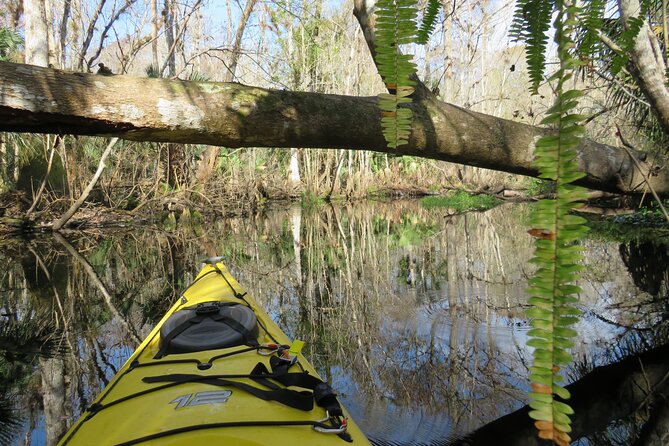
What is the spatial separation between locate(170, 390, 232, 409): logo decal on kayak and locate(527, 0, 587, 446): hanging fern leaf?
5.26 ft

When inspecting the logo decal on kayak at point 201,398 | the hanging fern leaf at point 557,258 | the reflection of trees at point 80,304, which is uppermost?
the hanging fern leaf at point 557,258

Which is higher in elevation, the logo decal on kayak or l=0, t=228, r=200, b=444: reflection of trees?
the logo decal on kayak

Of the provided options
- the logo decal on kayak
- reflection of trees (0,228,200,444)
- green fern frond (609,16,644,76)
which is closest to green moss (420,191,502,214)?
reflection of trees (0,228,200,444)

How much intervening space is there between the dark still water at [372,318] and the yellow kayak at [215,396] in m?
0.93

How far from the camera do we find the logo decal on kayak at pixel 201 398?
66.3 inches

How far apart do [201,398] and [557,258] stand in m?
1.70

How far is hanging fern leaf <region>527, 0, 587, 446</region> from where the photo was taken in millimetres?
272

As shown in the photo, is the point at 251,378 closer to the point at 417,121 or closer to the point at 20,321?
the point at 417,121

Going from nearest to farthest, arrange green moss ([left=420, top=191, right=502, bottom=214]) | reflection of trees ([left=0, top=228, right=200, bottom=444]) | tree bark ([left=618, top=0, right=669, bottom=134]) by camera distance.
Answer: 1. tree bark ([left=618, top=0, right=669, bottom=134])
2. reflection of trees ([left=0, top=228, right=200, bottom=444])
3. green moss ([left=420, top=191, right=502, bottom=214])

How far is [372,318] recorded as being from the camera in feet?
15.2

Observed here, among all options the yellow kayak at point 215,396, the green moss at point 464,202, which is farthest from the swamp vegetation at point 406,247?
the green moss at point 464,202

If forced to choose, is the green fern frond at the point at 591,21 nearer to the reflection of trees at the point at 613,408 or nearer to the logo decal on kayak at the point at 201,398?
the logo decal on kayak at the point at 201,398

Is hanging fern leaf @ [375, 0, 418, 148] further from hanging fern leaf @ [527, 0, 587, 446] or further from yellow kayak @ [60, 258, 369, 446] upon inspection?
yellow kayak @ [60, 258, 369, 446]

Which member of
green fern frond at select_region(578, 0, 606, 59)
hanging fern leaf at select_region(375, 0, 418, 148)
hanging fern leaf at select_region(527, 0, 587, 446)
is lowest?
hanging fern leaf at select_region(527, 0, 587, 446)
